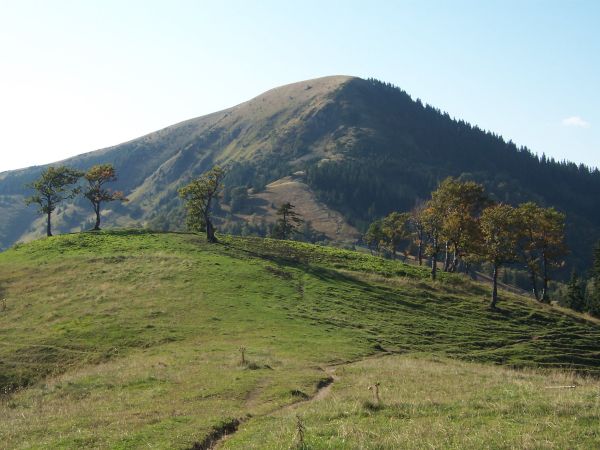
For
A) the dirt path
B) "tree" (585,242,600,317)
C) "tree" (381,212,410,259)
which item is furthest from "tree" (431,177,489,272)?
the dirt path

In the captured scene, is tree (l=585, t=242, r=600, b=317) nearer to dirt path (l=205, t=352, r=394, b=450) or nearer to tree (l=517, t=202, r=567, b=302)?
tree (l=517, t=202, r=567, b=302)

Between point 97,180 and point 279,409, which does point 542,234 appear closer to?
point 279,409

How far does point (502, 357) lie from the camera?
51.1 meters

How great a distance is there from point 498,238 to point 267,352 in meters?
43.3

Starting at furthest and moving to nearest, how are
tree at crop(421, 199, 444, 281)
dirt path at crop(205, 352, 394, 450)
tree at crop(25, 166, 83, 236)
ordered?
tree at crop(25, 166, 83, 236) → tree at crop(421, 199, 444, 281) → dirt path at crop(205, 352, 394, 450)

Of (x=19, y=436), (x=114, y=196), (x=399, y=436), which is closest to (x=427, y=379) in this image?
(x=399, y=436)

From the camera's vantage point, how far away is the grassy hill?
66.1 feet

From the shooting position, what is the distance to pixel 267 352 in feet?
140

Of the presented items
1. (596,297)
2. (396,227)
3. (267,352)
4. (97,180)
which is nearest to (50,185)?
(97,180)

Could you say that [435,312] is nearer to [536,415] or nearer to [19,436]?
[536,415]

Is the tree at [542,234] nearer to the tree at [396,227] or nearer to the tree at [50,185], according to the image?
the tree at [396,227]

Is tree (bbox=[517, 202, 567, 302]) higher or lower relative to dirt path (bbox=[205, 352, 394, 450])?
higher

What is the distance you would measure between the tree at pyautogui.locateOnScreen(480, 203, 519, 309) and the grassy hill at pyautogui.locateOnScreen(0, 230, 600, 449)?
21.1ft

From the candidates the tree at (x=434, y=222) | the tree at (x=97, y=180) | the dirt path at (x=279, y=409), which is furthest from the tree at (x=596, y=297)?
the tree at (x=97, y=180)
